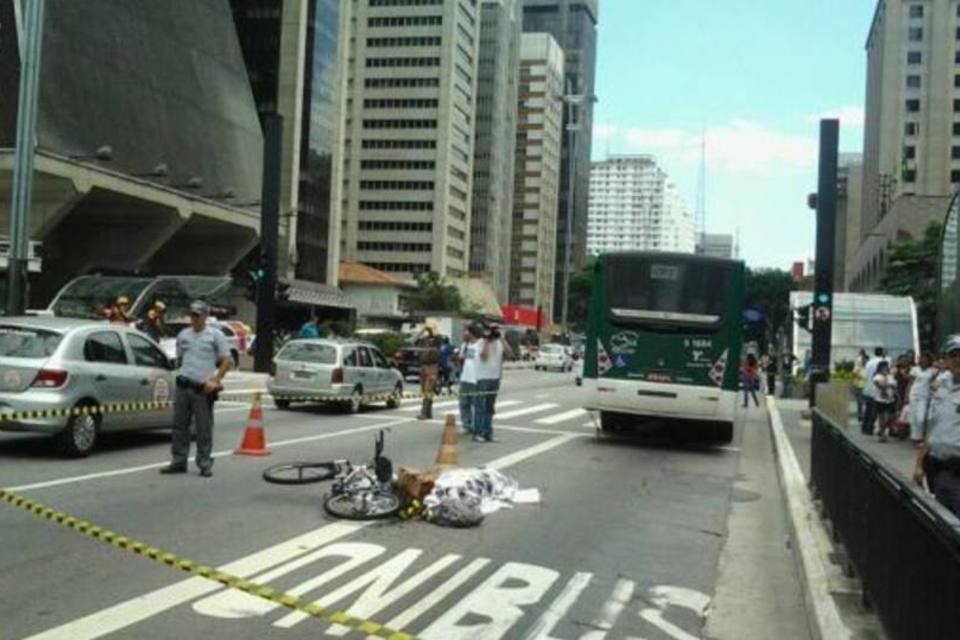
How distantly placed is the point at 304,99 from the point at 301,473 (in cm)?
8355

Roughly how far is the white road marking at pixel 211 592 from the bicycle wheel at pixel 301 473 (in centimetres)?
213

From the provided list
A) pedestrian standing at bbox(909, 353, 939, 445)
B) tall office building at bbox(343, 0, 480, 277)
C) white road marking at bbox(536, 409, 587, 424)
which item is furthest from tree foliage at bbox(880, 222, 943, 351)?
tall office building at bbox(343, 0, 480, 277)

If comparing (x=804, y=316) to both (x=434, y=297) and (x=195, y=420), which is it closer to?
(x=195, y=420)

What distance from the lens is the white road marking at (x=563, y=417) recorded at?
22.5 m

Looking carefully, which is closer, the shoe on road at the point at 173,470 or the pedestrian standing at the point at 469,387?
the shoe on road at the point at 173,470

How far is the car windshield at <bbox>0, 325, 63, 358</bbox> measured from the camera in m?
12.4

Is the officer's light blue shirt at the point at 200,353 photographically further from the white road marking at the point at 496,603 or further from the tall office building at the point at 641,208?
the tall office building at the point at 641,208

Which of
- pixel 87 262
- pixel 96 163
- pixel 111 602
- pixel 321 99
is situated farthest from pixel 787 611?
pixel 321 99

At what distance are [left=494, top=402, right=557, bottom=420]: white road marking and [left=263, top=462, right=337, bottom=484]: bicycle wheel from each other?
11.3 m

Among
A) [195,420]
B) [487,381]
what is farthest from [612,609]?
[487,381]

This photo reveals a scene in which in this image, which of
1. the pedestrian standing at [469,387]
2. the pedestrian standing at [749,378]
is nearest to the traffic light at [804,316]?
the pedestrian standing at [749,378]

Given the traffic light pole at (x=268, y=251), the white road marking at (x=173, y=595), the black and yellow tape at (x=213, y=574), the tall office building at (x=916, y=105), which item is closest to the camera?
the black and yellow tape at (x=213, y=574)

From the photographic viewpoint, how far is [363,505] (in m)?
9.48

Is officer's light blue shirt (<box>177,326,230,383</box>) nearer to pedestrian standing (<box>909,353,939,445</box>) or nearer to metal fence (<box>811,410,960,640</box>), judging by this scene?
metal fence (<box>811,410,960,640</box>)
